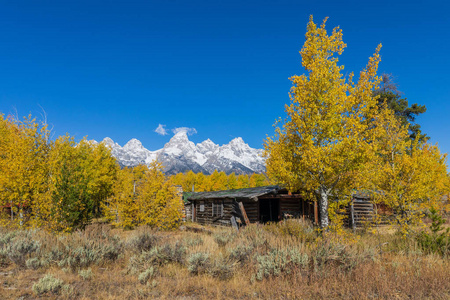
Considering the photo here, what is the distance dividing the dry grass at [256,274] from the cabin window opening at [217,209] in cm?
1664

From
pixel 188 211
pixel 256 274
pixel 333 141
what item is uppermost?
pixel 333 141

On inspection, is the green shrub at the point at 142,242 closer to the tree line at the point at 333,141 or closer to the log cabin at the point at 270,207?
the tree line at the point at 333,141

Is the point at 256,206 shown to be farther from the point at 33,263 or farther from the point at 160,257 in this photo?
the point at 33,263

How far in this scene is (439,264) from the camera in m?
6.75

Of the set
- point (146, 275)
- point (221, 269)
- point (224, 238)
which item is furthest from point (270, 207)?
point (146, 275)

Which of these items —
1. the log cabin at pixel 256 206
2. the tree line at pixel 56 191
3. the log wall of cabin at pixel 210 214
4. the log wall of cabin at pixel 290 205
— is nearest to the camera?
the tree line at pixel 56 191

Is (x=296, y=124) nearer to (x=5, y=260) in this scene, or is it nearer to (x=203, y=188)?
(x=5, y=260)

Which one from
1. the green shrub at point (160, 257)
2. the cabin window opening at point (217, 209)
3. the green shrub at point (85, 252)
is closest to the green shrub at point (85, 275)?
the green shrub at point (85, 252)

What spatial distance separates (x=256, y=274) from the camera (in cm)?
664

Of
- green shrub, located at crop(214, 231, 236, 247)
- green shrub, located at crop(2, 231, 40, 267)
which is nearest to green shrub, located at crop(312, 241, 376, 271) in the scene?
green shrub, located at crop(214, 231, 236, 247)

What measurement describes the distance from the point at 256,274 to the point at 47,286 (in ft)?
16.2

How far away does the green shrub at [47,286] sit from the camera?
5.59m

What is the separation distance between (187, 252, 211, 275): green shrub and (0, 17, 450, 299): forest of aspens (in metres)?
0.04

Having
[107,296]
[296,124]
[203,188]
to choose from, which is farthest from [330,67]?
[203,188]
